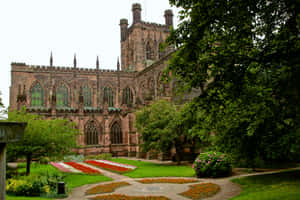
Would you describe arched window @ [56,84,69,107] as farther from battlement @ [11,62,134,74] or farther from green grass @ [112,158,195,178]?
green grass @ [112,158,195,178]

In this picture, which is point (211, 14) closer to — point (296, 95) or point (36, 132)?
point (296, 95)

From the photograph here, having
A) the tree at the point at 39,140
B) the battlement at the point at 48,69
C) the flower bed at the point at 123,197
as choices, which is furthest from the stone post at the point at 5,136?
the battlement at the point at 48,69

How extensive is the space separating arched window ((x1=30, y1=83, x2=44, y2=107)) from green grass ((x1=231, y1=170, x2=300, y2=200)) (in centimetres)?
3863

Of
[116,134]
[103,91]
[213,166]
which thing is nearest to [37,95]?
[103,91]

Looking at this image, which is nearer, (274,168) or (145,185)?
(145,185)

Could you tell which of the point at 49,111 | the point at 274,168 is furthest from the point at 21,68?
the point at 274,168

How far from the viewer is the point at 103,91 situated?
157 feet

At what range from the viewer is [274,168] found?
60.5 ft

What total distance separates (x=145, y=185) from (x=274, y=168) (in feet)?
34.7

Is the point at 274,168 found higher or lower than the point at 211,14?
lower

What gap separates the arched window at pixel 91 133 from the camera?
40.5 metres

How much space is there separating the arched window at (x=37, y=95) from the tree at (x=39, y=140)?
27.6 m

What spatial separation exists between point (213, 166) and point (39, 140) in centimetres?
1159

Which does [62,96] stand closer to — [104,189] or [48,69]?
[48,69]
